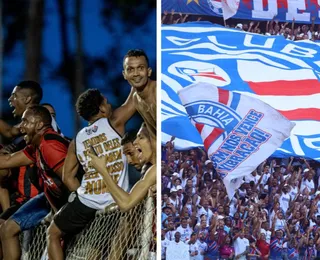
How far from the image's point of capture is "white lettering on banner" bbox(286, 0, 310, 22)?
7102mm

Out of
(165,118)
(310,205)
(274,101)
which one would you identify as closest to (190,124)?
(165,118)

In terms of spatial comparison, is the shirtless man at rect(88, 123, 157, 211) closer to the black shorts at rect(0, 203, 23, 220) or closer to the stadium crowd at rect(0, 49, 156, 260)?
the stadium crowd at rect(0, 49, 156, 260)

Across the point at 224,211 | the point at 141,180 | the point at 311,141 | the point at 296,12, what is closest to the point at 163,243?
the point at 224,211

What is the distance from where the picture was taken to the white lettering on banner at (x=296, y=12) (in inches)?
280

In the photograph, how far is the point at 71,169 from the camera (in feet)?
21.1

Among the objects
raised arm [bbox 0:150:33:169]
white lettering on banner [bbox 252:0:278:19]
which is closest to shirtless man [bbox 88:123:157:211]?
raised arm [bbox 0:150:33:169]

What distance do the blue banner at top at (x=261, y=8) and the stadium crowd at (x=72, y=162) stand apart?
0.75 metres

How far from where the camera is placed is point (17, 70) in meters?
6.36

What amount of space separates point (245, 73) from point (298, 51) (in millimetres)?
497

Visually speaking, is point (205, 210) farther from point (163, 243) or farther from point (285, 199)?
point (285, 199)

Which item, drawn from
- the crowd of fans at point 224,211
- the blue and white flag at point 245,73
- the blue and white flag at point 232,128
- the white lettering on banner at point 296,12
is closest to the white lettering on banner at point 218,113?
the blue and white flag at point 232,128

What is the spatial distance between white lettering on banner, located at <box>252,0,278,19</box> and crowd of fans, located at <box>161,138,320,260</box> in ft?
3.60

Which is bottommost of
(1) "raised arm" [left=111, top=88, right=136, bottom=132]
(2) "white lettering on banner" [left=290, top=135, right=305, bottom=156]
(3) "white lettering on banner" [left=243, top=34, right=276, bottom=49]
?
(2) "white lettering on banner" [left=290, top=135, right=305, bottom=156]

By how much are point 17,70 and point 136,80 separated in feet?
2.73
